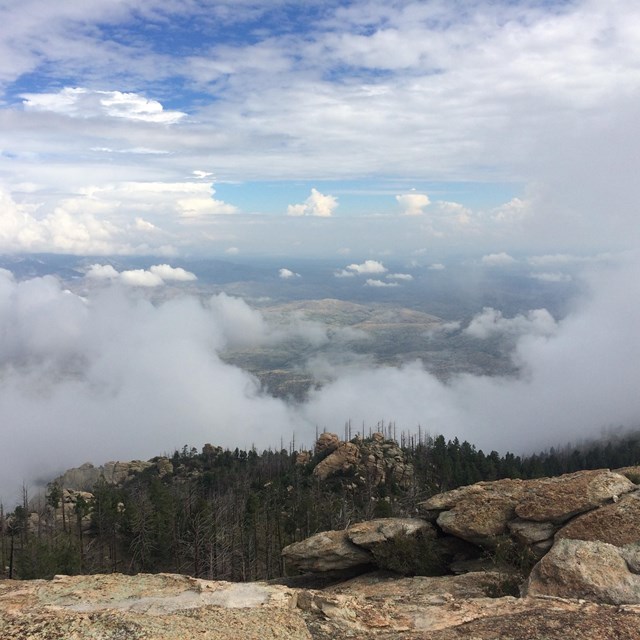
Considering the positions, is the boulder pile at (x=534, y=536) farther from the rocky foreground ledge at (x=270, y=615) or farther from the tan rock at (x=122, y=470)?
the tan rock at (x=122, y=470)

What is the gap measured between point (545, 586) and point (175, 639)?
13148 mm

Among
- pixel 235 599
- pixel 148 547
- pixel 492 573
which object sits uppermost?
pixel 235 599

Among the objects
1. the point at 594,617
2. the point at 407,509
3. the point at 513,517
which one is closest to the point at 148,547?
the point at 407,509

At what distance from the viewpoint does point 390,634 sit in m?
14.5

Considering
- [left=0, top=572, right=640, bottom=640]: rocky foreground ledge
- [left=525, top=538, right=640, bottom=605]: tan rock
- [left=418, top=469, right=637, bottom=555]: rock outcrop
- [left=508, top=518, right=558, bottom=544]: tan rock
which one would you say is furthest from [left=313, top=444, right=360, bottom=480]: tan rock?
[left=0, top=572, right=640, bottom=640]: rocky foreground ledge

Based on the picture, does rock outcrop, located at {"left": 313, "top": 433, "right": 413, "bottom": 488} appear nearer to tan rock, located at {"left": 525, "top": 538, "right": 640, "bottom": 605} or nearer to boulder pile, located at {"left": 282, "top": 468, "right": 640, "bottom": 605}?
boulder pile, located at {"left": 282, "top": 468, "right": 640, "bottom": 605}

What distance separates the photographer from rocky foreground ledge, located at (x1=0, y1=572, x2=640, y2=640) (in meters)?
13.8

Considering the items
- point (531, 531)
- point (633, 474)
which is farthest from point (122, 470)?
point (633, 474)

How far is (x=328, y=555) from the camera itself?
28.6m

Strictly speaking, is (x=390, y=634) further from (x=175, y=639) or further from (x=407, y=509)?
(x=407, y=509)

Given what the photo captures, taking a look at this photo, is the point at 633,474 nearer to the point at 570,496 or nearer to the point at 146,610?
the point at 570,496

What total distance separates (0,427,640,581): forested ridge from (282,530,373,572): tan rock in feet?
87.4

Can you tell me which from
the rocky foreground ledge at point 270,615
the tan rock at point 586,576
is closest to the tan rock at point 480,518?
the tan rock at point 586,576

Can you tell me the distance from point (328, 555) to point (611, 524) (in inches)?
594
